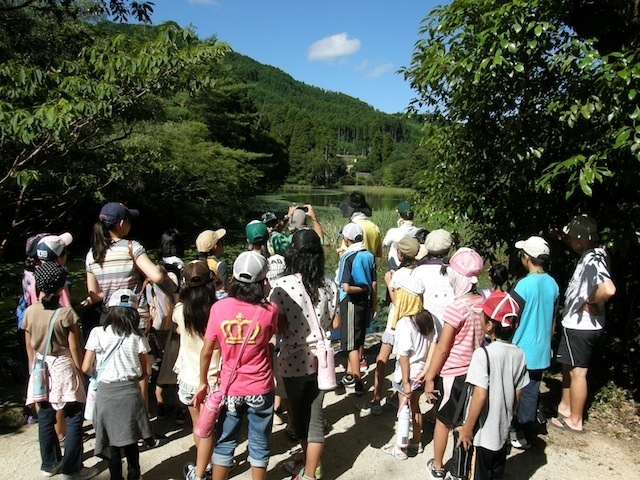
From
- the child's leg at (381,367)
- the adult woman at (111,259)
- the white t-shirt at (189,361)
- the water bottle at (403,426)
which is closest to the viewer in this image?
the white t-shirt at (189,361)

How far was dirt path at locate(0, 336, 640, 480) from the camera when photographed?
325 cm

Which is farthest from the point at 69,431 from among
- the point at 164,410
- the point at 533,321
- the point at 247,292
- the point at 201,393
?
the point at 533,321

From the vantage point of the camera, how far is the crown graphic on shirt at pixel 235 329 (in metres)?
2.63

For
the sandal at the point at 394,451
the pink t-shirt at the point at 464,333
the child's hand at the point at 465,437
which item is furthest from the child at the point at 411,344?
the child's hand at the point at 465,437

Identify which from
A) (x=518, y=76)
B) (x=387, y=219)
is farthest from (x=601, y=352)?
(x=387, y=219)

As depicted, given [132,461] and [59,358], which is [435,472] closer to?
[132,461]

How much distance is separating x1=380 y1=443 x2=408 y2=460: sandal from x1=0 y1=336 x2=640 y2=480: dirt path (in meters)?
0.04

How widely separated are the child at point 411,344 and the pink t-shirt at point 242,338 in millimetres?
1168

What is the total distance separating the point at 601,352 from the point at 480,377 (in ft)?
10.3

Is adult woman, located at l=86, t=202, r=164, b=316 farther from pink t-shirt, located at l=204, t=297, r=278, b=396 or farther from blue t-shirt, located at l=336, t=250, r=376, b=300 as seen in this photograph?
blue t-shirt, located at l=336, t=250, r=376, b=300

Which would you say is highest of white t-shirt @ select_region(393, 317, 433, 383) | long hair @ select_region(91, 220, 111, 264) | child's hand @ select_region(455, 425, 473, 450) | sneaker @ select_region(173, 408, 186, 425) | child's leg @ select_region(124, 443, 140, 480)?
long hair @ select_region(91, 220, 111, 264)

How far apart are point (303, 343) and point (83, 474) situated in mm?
1727

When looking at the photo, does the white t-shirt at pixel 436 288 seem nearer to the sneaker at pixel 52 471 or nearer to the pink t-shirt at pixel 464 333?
the pink t-shirt at pixel 464 333

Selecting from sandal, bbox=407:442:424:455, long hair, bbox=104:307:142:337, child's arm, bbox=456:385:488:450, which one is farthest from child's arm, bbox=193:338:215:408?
sandal, bbox=407:442:424:455
